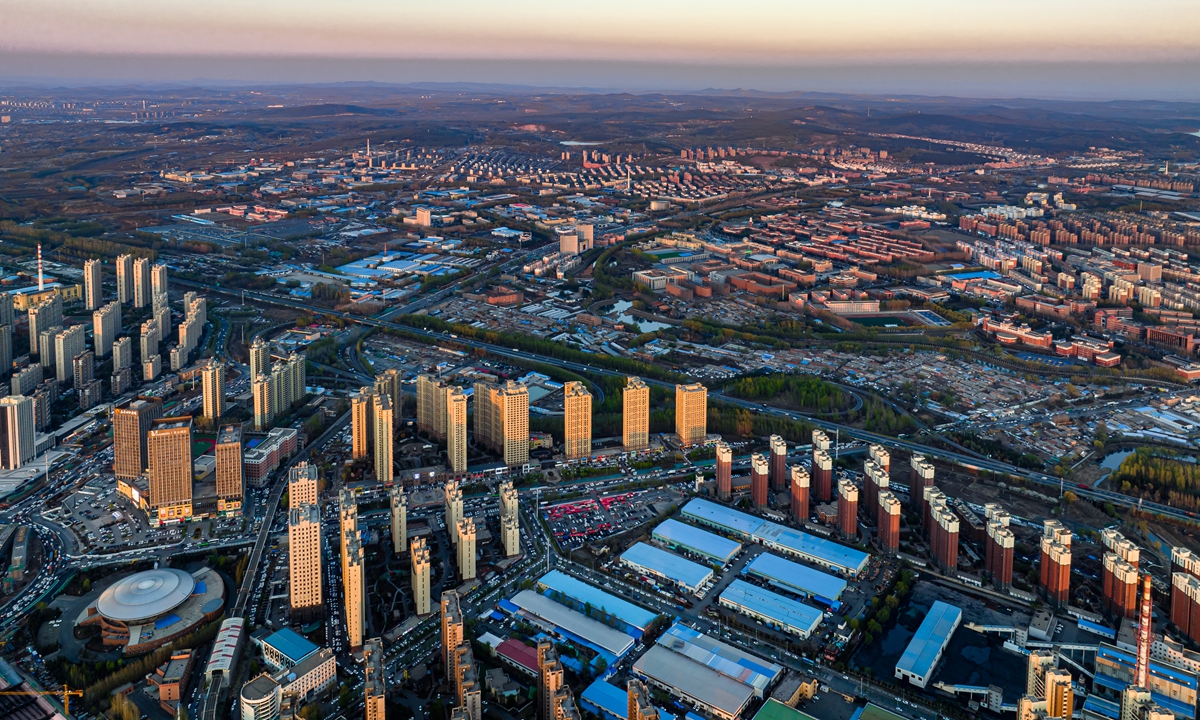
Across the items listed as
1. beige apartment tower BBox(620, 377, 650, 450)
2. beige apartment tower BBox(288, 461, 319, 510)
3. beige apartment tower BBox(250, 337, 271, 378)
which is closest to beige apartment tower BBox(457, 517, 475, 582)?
beige apartment tower BBox(288, 461, 319, 510)

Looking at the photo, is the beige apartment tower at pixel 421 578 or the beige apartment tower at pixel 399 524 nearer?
the beige apartment tower at pixel 421 578

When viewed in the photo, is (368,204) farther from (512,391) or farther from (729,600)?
(729,600)

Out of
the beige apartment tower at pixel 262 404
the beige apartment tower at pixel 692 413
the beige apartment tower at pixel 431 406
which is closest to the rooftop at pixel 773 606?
the beige apartment tower at pixel 692 413

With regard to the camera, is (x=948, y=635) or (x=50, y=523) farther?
(x=50, y=523)

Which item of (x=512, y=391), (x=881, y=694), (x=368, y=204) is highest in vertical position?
(x=368, y=204)

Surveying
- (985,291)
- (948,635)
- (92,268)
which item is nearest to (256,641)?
(948,635)

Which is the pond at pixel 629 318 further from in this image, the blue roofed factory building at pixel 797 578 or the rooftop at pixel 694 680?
the rooftop at pixel 694 680
